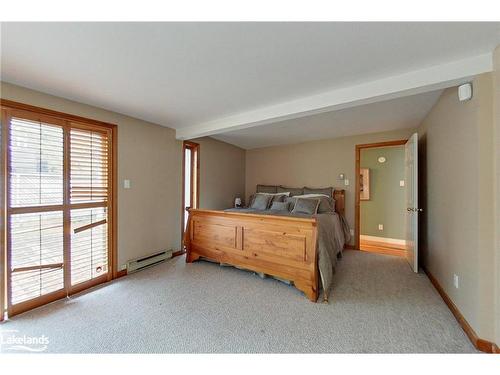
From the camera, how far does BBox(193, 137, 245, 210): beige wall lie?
411 cm

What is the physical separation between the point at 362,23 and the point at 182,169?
3097 mm

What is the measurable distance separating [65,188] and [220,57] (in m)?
2.15

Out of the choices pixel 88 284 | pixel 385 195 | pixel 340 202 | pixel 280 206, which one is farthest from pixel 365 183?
pixel 88 284

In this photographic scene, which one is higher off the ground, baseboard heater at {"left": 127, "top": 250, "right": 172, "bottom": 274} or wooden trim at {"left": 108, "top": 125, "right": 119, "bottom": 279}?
wooden trim at {"left": 108, "top": 125, "right": 119, "bottom": 279}

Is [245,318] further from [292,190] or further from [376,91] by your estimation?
[292,190]

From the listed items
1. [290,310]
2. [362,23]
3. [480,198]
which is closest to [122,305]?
[290,310]

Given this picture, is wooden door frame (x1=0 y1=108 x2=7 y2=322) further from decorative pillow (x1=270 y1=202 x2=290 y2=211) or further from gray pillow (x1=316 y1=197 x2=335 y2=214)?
gray pillow (x1=316 y1=197 x2=335 y2=214)

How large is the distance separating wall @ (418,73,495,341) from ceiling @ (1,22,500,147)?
1.26ft

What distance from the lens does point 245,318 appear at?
1.82m

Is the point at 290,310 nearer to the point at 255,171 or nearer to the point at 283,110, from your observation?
the point at 283,110

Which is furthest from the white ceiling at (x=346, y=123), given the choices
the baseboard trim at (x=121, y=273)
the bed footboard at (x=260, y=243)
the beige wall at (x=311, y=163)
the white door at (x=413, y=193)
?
the baseboard trim at (x=121, y=273)

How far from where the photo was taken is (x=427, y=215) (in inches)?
108

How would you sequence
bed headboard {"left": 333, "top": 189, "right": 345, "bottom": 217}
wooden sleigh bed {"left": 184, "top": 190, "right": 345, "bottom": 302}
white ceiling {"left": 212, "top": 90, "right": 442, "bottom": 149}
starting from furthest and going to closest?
1. bed headboard {"left": 333, "top": 189, "right": 345, "bottom": 217}
2. white ceiling {"left": 212, "top": 90, "right": 442, "bottom": 149}
3. wooden sleigh bed {"left": 184, "top": 190, "right": 345, "bottom": 302}

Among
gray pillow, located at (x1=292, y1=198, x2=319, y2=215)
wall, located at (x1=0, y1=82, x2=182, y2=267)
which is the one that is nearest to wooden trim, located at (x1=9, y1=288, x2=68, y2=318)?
wall, located at (x1=0, y1=82, x2=182, y2=267)
